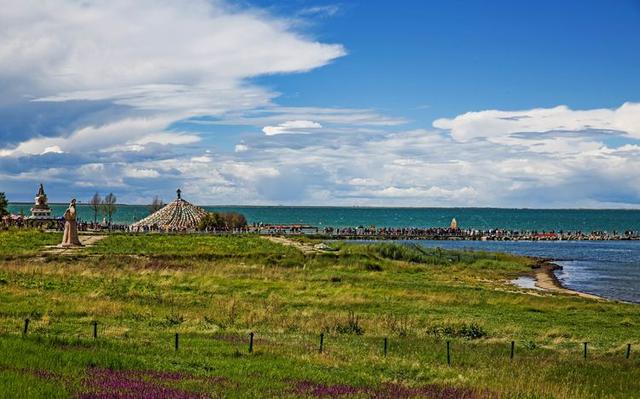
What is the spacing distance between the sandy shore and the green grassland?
3.58m

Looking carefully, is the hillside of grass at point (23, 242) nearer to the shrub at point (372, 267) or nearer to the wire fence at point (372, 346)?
the shrub at point (372, 267)

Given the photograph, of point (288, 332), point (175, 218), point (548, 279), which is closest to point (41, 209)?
point (175, 218)

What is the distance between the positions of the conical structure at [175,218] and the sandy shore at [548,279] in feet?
175

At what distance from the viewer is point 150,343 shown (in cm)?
2017

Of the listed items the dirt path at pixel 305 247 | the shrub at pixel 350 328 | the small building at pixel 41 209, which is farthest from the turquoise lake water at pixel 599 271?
the small building at pixel 41 209

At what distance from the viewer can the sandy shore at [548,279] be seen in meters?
54.3

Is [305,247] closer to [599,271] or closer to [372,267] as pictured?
[372,267]

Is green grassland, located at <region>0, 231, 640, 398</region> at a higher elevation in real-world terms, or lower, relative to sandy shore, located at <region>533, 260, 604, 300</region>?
higher

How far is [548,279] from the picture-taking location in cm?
6688

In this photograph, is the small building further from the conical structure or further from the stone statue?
the stone statue

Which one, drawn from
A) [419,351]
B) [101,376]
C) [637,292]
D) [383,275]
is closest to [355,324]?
[419,351]

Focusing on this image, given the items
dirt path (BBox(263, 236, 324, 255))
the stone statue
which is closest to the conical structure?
dirt path (BBox(263, 236, 324, 255))

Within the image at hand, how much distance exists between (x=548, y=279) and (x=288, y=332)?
152ft

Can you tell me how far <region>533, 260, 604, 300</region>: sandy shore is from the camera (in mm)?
54294
